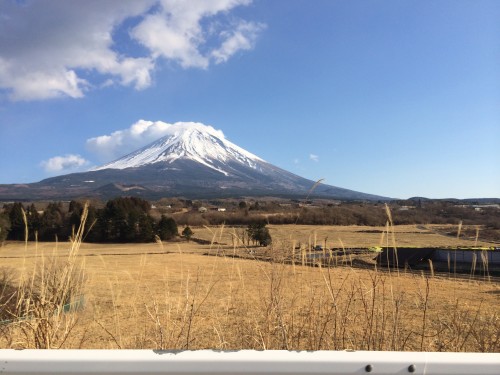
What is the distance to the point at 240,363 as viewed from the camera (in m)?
1.44

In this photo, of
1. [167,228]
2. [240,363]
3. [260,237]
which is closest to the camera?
[240,363]

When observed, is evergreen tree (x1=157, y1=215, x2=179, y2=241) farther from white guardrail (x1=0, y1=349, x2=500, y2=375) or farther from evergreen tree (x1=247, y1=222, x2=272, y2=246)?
white guardrail (x1=0, y1=349, x2=500, y2=375)

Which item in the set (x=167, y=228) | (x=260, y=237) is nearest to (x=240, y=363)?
(x=260, y=237)

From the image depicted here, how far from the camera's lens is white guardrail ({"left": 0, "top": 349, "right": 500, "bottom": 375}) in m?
1.43

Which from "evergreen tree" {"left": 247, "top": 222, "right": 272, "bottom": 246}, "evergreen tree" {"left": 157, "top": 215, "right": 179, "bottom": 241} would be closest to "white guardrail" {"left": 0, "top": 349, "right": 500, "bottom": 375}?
"evergreen tree" {"left": 247, "top": 222, "right": 272, "bottom": 246}

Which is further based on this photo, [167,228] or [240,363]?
[167,228]

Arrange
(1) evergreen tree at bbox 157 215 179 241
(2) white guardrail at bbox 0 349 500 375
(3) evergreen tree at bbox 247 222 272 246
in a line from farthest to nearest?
(1) evergreen tree at bbox 157 215 179 241, (3) evergreen tree at bbox 247 222 272 246, (2) white guardrail at bbox 0 349 500 375

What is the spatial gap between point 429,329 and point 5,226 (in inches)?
1091

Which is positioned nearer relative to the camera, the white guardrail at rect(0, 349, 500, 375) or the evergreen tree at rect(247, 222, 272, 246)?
the white guardrail at rect(0, 349, 500, 375)

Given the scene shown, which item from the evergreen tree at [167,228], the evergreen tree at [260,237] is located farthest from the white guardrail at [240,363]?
the evergreen tree at [167,228]

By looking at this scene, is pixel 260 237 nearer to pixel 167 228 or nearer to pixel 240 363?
pixel 240 363

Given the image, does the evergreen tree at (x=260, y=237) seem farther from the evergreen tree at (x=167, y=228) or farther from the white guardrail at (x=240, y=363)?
the evergreen tree at (x=167, y=228)

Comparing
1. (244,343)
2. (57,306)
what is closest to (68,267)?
(57,306)

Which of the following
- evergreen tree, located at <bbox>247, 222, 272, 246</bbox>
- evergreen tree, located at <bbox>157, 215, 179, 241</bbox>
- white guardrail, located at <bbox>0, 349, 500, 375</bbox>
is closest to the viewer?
white guardrail, located at <bbox>0, 349, 500, 375</bbox>
